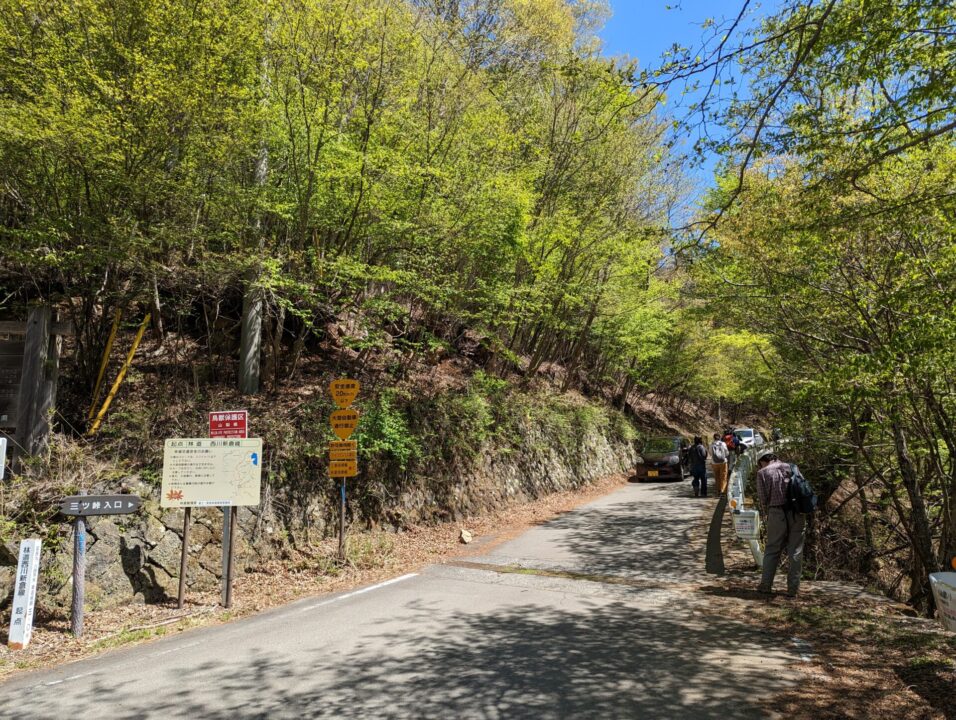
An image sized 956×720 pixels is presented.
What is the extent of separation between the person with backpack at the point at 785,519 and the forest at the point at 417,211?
1276mm

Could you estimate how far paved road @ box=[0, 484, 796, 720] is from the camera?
426 centimetres

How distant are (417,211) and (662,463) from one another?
45.8ft

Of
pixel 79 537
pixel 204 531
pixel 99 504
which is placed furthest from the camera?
pixel 204 531

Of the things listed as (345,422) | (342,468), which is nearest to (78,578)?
(342,468)

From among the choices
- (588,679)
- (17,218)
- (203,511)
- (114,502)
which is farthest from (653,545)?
(17,218)

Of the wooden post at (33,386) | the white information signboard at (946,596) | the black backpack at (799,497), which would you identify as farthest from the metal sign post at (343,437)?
the white information signboard at (946,596)

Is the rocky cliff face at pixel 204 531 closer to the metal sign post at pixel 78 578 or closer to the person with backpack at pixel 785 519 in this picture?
the metal sign post at pixel 78 578

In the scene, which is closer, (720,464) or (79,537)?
(79,537)

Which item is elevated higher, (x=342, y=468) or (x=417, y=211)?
(x=417, y=211)

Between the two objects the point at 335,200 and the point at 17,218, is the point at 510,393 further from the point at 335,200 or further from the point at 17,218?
the point at 17,218

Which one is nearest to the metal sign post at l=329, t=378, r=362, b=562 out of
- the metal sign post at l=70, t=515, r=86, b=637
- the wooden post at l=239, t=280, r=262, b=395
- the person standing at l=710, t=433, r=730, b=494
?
the wooden post at l=239, t=280, r=262, b=395

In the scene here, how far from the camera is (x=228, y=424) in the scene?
7.73 meters

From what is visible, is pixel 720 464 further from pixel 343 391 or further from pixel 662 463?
pixel 343 391

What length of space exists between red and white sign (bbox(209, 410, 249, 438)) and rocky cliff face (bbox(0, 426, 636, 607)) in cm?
142
